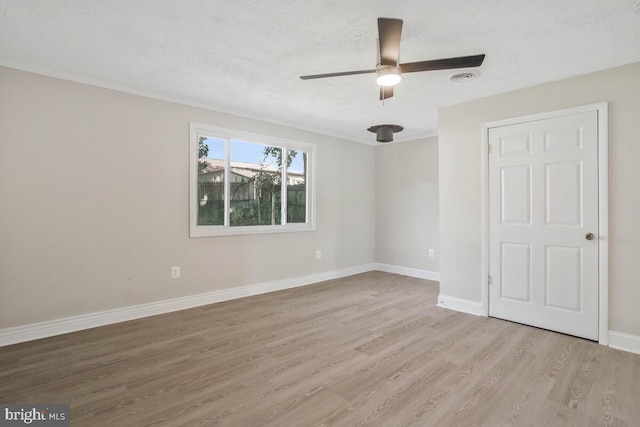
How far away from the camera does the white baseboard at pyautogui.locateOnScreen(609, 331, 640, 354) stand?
8.77 feet

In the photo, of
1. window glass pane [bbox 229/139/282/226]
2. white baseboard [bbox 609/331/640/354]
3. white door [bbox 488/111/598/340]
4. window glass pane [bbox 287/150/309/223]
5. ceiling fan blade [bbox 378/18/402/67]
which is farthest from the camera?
window glass pane [bbox 287/150/309/223]

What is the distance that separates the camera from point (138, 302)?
11.4 ft

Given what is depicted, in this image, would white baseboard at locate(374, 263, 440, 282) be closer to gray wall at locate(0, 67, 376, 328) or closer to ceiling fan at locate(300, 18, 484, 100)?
gray wall at locate(0, 67, 376, 328)

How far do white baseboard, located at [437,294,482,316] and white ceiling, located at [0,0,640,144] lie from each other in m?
2.32

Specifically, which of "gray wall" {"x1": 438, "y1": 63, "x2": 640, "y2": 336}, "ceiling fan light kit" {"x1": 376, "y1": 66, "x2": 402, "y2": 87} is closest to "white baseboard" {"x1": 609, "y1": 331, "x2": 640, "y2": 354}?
"gray wall" {"x1": 438, "y1": 63, "x2": 640, "y2": 336}

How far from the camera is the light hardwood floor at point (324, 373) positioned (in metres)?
1.89

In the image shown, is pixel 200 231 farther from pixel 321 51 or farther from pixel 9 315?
pixel 321 51

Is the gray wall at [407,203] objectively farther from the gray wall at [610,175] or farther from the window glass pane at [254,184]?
the window glass pane at [254,184]

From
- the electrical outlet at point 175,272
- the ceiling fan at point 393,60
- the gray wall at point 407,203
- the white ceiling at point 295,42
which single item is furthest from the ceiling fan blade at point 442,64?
the gray wall at point 407,203

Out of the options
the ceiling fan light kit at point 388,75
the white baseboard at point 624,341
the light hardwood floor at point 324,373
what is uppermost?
the ceiling fan light kit at point 388,75

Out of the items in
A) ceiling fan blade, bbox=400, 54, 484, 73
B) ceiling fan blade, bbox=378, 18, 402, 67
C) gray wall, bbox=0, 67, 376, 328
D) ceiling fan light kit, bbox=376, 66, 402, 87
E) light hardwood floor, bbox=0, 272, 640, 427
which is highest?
ceiling fan blade, bbox=378, 18, 402, 67

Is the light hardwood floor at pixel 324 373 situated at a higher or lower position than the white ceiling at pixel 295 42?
lower

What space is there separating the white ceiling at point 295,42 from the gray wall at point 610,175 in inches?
6.6

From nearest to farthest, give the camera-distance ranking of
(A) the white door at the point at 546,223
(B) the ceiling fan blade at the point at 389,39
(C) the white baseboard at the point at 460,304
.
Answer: (B) the ceiling fan blade at the point at 389,39, (A) the white door at the point at 546,223, (C) the white baseboard at the point at 460,304
